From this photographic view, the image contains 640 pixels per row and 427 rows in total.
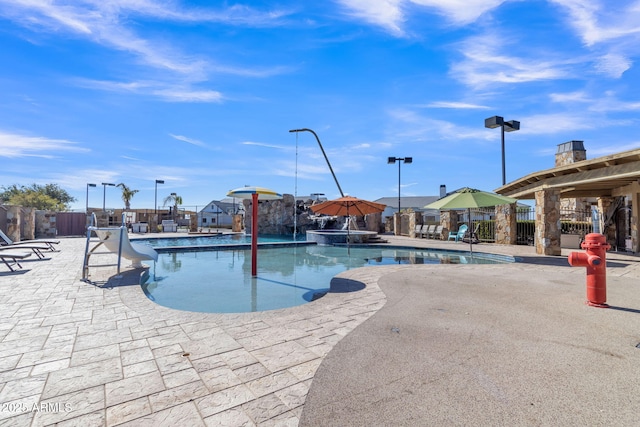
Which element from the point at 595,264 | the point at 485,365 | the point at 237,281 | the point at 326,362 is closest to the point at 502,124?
the point at 595,264

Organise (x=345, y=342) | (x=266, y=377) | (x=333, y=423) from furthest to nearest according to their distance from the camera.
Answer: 1. (x=345, y=342)
2. (x=266, y=377)
3. (x=333, y=423)

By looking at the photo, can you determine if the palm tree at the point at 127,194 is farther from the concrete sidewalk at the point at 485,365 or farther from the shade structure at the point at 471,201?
the concrete sidewalk at the point at 485,365

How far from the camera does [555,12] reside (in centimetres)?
738

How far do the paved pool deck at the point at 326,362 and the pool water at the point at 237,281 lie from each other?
3.16 feet

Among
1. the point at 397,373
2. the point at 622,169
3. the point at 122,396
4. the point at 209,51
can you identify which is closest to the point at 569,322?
the point at 397,373

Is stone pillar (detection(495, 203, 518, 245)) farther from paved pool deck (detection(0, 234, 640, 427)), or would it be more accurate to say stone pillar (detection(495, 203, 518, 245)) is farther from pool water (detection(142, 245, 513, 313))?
paved pool deck (detection(0, 234, 640, 427))

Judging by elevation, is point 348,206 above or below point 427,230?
above

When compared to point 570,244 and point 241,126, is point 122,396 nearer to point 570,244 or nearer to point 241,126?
point 241,126

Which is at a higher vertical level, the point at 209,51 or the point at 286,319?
the point at 209,51

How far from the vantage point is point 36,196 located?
34.8 m

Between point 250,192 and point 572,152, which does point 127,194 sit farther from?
point 572,152

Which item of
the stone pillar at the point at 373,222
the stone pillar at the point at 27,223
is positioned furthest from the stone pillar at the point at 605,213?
the stone pillar at the point at 27,223

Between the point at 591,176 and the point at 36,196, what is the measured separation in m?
49.2

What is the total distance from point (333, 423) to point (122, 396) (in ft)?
4.63
